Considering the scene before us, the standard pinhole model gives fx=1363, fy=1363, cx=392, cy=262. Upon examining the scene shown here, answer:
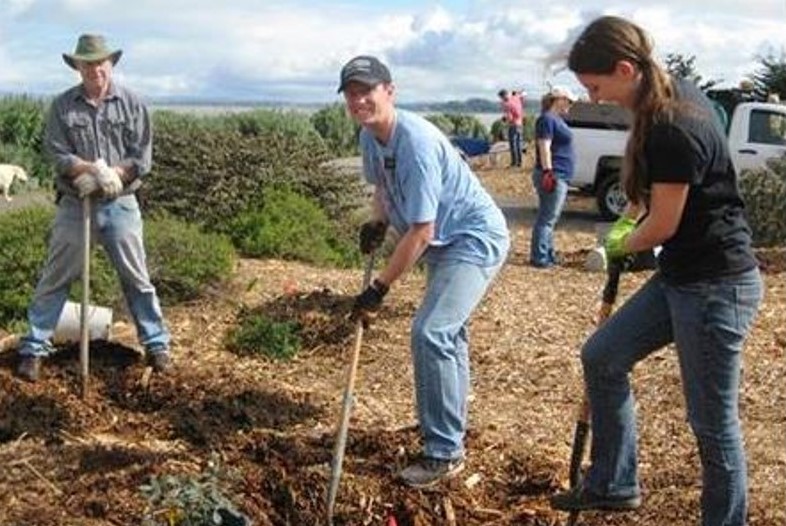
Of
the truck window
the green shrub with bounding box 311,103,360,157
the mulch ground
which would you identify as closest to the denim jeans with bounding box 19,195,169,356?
the mulch ground

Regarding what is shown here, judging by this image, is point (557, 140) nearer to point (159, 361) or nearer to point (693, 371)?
point (159, 361)

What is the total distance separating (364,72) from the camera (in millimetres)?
4879

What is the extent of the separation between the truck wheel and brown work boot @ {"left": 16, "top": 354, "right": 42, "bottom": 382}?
1128 centimetres

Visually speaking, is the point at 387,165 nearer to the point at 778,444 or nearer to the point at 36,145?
the point at 778,444

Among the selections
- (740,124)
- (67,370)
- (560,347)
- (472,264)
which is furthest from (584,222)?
(472,264)

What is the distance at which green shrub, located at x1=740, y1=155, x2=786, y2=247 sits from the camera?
12625 mm

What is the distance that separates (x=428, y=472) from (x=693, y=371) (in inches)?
49.5

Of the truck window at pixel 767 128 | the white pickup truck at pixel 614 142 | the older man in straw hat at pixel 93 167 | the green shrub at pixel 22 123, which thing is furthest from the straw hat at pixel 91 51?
the green shrub at pixel 22 123

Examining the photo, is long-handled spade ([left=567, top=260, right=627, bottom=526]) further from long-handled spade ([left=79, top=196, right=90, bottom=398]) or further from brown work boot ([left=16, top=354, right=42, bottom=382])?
brown work boot ([left=16, top=354, right=42, bottom=382])

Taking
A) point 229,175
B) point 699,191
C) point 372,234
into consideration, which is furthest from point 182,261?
point 699,191

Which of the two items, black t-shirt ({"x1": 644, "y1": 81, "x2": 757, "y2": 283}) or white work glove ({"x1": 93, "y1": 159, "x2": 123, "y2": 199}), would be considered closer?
black t-shirt ({"x1": 644, "y1": 81, "x2": 757, "y2": 283})

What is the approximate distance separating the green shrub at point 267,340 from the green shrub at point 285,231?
2.46 metres

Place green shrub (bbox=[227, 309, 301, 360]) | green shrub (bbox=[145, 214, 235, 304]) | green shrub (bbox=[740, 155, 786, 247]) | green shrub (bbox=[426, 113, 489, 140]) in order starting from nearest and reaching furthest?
green shrub (bbox=[227, 309, 301, 360]) < green shrub (bbox=[145, 214, 235, 304]) < green shrub (bbox=[740, 155, 786, 247]) < green shrub (bbox=[426, 113, 489, 140])

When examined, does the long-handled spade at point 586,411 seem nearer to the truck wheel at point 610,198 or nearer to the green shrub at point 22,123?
the truck wheel at point 610,198
